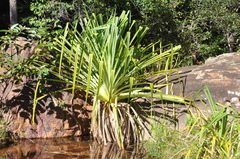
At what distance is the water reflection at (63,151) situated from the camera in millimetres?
3467

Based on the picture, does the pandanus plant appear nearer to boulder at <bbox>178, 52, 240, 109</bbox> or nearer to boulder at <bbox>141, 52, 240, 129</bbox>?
boulder at <bbox>141, 52, 240, 129</bbox>

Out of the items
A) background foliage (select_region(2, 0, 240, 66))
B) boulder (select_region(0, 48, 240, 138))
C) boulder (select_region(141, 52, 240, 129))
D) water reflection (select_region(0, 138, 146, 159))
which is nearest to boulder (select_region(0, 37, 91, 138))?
boulder (select_region(0, 48, 240, 138))

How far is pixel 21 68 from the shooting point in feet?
13.7

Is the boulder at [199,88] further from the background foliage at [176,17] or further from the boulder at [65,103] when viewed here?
the background foliage at [176,17]

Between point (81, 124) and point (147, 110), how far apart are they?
3.22 ft

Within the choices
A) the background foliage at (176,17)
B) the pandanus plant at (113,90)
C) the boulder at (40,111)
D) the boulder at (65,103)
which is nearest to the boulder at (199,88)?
the boulder at (65,103)

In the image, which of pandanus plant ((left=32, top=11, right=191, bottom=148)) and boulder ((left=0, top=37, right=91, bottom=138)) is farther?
boulder ((left=0, top=37, right=91, bottom=138))

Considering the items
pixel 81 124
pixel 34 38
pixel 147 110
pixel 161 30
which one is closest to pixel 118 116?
pixel 147 110

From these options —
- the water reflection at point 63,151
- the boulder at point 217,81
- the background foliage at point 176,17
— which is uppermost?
the background foliage at point 176,17

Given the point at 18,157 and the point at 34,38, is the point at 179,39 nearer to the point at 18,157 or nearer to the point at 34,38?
the point at 34,38

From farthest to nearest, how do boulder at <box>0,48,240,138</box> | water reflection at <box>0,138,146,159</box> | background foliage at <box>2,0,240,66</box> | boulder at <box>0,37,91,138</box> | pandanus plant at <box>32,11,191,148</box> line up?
background foliage at <box>2,0,240,66</box> < boulder at <box>0,37,91,138</box> < boulder at <box>0,48,240,138</box> < pandanus plant at <box>32,11,191,148</box> < water reflection at <box>0,138,146,159</box>

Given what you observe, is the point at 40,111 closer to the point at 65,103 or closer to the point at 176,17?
the point at 65,103

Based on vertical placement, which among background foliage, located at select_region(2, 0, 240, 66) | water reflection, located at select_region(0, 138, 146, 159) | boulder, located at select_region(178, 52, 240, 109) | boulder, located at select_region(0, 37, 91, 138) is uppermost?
background foliage, located at select_region(2, 0, 240, 66)

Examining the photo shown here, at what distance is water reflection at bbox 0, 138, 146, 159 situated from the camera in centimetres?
347
